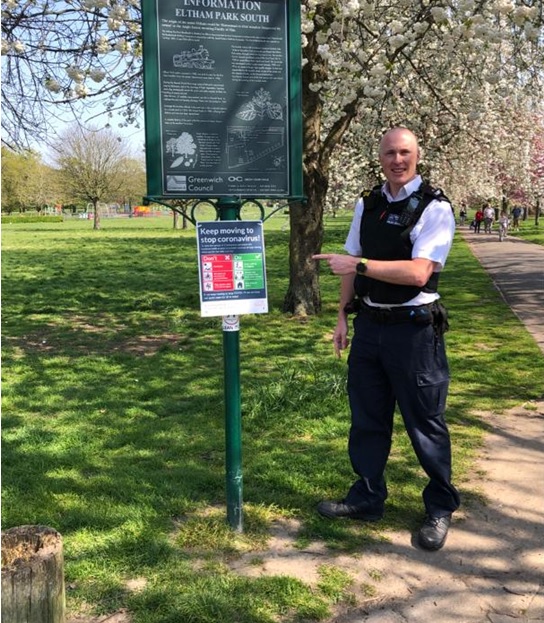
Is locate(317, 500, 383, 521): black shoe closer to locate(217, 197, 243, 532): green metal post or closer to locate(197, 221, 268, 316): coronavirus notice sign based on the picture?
locate(217, 197, 243, 532): green metal post

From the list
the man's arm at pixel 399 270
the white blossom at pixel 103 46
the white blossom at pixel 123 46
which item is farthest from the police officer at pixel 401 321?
the white blossom at pixel 103 46

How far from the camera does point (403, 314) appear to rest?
3307 mm

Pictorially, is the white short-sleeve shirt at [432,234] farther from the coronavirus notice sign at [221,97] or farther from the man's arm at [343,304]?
the coronavirus notice sign at [221,97]

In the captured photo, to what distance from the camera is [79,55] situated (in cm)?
858

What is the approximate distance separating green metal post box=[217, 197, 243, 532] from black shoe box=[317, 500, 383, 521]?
1.66 feet

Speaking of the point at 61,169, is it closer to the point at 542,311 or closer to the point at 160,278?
the point at 160,278

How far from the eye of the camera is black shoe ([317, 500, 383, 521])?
12.2ft

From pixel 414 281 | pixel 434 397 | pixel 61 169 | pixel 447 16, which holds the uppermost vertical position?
pixel 61 169

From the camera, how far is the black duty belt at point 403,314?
10.7 feet

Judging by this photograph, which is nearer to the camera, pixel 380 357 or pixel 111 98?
pixel 380 357

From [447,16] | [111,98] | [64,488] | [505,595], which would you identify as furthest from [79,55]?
[505,595]

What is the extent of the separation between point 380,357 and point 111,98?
8.54 metres

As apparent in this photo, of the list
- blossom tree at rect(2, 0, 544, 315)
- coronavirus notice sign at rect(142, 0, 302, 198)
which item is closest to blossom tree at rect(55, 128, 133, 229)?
blossom tree at rect(2, 0, 544, 315)

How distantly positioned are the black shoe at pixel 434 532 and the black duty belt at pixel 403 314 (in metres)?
1.08
